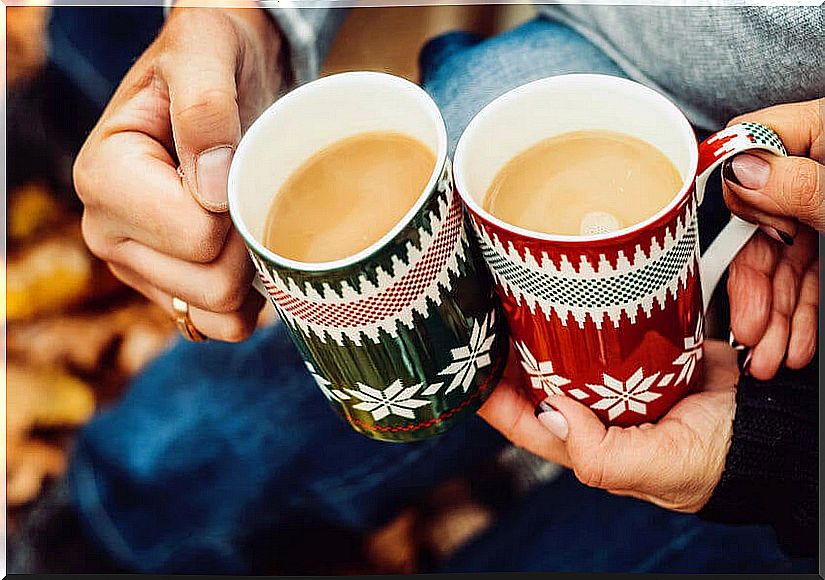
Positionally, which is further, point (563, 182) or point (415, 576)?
point (415, 576)

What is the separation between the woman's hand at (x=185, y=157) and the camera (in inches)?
15.7

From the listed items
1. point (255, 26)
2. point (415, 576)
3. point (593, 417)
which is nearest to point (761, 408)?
point (593, 417)

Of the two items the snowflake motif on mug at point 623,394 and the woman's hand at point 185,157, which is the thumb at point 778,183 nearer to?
the snowflake motif on mug at point 623,394

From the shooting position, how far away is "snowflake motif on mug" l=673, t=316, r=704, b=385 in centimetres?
39

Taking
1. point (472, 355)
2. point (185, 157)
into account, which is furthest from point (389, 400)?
point (185, 157)

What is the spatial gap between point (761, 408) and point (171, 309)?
0.32m

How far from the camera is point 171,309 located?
502 mm

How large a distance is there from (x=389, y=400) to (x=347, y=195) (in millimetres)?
92

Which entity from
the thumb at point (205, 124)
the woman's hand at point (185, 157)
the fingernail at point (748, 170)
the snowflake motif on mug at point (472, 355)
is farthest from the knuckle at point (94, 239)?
the fingernail at point (748, 170)

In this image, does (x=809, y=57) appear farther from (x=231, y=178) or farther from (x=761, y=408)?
(x=231, y=178)

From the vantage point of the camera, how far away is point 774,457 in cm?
44

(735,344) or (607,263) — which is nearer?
(607,263)

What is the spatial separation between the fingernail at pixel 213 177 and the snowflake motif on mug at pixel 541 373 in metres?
0.15

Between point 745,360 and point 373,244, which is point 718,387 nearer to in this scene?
point 745,360
